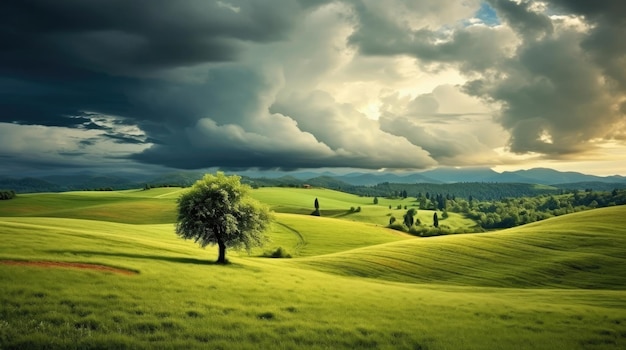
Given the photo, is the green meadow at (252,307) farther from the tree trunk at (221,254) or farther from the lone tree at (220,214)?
the lone tree at (220,214)

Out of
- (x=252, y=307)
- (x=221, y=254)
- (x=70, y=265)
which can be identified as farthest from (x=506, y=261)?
(x=70, y=265)

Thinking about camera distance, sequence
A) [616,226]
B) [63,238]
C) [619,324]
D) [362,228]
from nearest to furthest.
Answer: [619,324]
[63,238]
[616,226]
[362,228]

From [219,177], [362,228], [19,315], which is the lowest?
[362,228]

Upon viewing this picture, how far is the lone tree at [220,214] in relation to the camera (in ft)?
152

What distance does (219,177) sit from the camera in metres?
49.2

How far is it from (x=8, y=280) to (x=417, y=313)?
25.6 meters

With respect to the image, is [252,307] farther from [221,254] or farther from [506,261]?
[506,261]

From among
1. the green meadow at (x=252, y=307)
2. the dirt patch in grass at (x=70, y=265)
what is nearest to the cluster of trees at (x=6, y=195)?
the green meadow at (x=252, y=307)

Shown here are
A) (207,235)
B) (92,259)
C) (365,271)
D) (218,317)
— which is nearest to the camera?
(218,317)

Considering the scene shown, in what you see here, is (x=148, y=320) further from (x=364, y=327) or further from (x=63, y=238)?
(x=63, y=238)

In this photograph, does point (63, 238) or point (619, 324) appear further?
point (63, 238)

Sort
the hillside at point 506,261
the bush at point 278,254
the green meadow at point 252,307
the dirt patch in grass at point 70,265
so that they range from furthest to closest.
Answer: the bush at point 278,254, the hillside at point 506,261, the dirt patch in grass at point 70,265, the green meadow at point 252,307

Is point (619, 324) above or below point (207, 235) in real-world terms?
below

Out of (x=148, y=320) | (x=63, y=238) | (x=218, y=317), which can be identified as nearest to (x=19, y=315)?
(x=148, y=320)
